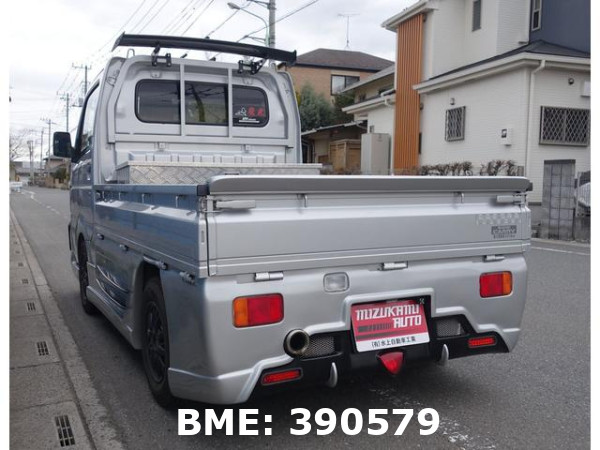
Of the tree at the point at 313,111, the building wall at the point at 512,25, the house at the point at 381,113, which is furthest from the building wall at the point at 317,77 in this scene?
the building wall at the point at 512,25

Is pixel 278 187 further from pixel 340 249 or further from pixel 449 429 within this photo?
pixel 449 429

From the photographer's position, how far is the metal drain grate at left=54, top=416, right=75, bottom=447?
11.0 ft

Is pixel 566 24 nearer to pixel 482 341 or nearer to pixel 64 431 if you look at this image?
pixel 482 341

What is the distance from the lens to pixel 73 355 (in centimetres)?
494

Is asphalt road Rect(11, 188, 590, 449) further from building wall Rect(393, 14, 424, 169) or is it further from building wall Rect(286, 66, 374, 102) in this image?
building wall Rect(286, 66, 374, 102)

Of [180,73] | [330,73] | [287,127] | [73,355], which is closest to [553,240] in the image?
[287,127]

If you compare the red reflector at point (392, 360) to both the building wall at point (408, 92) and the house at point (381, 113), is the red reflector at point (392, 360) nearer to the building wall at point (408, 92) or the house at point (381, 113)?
the building wall at point (408, 92)

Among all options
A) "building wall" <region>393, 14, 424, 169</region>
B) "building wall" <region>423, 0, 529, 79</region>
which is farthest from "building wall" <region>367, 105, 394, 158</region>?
"building wall" <region>423, 0, 529, 79</region>

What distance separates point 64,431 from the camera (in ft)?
11.5

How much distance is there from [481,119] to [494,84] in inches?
45.5

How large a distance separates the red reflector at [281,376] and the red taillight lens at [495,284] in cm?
A: 128

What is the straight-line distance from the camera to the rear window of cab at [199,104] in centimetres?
549

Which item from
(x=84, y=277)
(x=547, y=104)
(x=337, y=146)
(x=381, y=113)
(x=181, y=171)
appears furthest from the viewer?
(x=337, y=146)

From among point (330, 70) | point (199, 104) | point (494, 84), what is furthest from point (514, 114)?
point (330, 70)
